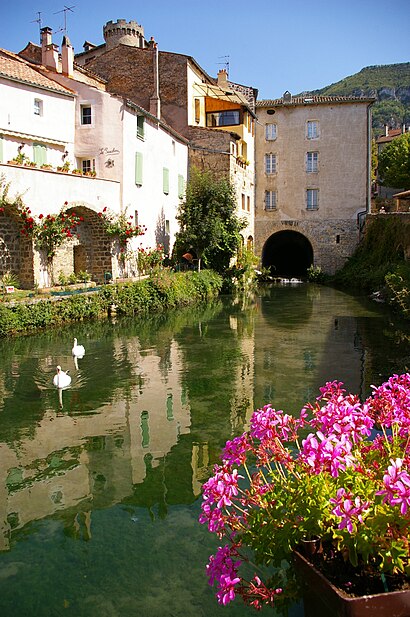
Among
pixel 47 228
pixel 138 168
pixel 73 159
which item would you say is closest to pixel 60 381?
pixel 47 228

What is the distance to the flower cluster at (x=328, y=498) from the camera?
2609mm

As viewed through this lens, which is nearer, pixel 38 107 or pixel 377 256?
pixel 38 107

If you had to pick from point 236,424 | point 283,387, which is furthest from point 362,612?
point 283,387

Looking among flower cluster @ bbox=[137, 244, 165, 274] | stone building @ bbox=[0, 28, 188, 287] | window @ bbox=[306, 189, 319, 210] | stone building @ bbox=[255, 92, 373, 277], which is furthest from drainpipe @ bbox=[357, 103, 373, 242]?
flower cluster @ bbox=[137, 244, 165, 274]

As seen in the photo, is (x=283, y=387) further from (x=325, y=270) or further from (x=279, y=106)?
(x=279, y=106)

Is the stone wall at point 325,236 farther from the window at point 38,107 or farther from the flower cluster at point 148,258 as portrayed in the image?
the window at point 38,107

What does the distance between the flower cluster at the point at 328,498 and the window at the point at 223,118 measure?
99.6ft

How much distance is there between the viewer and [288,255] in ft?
141

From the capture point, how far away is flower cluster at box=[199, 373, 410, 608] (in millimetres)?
2609

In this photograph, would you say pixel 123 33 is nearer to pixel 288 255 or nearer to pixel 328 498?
pixel 288 255

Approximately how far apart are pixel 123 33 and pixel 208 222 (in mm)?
14366

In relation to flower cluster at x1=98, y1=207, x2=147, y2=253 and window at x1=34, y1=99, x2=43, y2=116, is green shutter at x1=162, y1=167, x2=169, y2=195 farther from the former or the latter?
window at x1=34, y1=99, x2=43, y2=116

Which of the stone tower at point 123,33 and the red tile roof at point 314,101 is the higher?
the stone tower at point 123,33

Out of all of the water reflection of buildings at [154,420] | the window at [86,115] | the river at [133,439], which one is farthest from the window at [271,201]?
the water reflection of buildings at [154,420]
